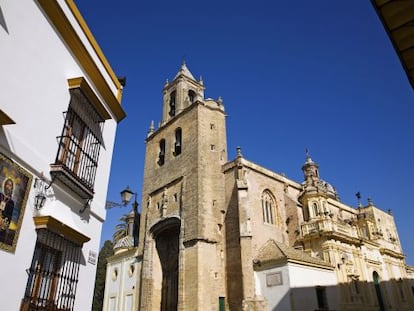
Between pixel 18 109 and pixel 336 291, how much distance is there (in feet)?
67.3

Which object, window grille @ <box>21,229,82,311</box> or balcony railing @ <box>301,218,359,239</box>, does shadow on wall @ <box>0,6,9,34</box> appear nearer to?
window grille @ <box>21,229,82,311</box>

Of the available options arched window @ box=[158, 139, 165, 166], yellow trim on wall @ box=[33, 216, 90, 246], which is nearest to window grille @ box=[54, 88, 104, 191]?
yellow trim on wall @ box=[33, 216, 90, 246]

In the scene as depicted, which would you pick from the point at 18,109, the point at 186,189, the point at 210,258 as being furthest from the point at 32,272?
the point at 186,189

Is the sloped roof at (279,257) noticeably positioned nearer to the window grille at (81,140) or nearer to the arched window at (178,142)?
the arched window at (178,142)

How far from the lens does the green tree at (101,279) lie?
38241mm

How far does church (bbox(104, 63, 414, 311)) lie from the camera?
65.2 feet

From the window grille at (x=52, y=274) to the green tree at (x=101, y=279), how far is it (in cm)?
3312

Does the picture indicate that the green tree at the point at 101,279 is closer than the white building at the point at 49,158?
No

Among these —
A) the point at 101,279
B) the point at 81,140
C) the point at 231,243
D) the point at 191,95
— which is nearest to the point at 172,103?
the point at 191,95

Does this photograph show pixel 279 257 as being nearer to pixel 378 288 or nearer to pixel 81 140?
pixel 378 288

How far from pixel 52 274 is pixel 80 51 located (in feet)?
15.4

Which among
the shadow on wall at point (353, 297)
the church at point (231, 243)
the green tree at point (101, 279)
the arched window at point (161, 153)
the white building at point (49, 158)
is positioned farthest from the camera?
the green tree at point (101, 279)

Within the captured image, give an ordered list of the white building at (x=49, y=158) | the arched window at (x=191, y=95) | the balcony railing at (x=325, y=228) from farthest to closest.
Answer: the arched window at (x=191, y=95) → the balcony railing at (x=325, y=228) → the white building at (x=49, y=158)

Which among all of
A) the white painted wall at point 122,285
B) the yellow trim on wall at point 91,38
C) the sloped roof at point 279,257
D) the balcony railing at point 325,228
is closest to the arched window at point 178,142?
the white painted wall at point 122,285
